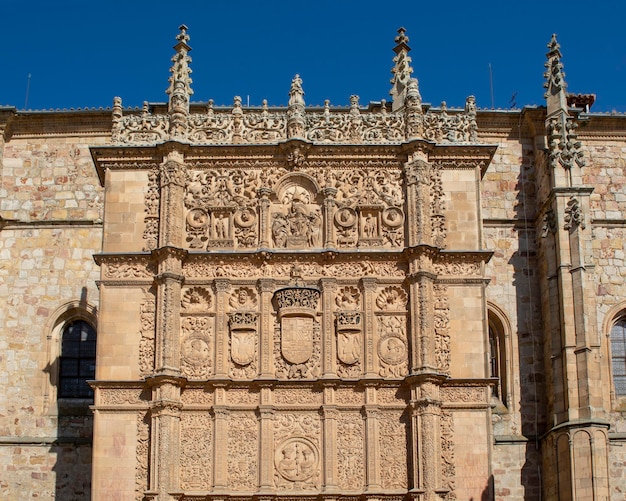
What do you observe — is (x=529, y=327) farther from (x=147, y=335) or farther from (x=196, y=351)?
(x=147, y=335)

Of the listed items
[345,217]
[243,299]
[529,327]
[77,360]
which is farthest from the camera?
[77,360]

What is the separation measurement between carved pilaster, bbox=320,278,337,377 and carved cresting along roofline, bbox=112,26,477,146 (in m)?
3.22

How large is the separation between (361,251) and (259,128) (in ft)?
11.8

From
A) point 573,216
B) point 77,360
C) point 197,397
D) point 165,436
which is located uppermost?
point 573,216

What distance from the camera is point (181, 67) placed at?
84.0 feet

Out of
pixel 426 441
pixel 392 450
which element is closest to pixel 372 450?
pixel 392 450

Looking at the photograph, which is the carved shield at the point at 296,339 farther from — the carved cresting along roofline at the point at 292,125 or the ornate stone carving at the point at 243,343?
the carved cresting along roofline at the point at 292,125

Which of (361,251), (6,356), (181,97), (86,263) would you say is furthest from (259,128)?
(6,356)

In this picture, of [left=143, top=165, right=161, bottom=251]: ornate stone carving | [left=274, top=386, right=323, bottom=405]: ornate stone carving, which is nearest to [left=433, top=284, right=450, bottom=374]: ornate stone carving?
[left=274, top=386, right=323, bottom=405]: ornate stone carving

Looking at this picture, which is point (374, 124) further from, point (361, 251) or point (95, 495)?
point (95, 495)

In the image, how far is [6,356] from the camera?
91.1 ft

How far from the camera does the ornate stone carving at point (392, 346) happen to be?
927 inches

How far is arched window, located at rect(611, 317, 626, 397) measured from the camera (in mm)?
27734

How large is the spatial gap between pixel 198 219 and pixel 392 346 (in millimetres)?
4891
